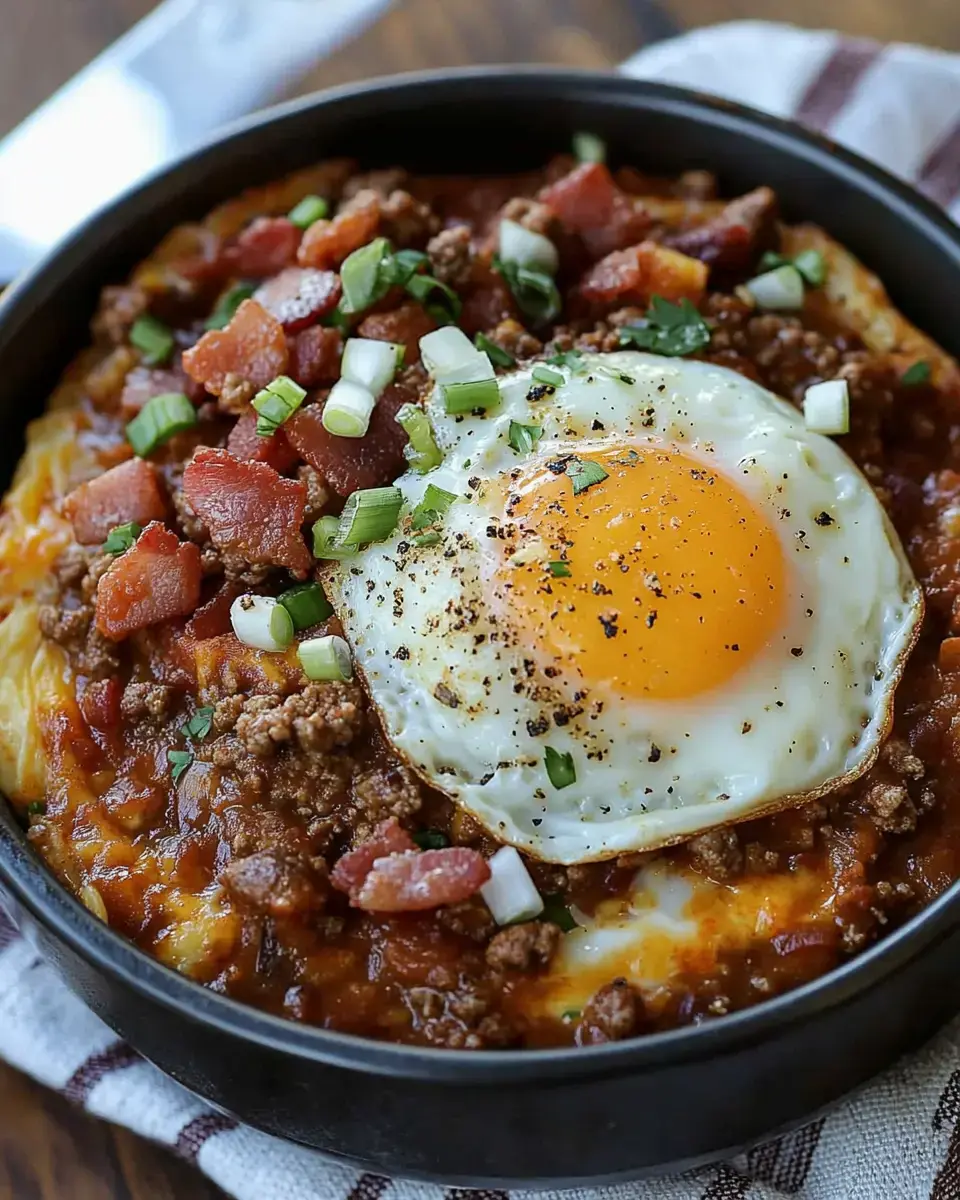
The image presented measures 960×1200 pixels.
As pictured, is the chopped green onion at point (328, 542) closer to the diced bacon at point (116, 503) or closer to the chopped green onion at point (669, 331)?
the diced bacon at point (116, 503)

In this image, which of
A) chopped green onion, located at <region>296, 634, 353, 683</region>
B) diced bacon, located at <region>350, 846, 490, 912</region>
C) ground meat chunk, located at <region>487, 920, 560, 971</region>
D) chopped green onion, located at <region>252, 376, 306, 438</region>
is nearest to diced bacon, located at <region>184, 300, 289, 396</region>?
chopped green onion, located at <region>252, 376, 306, 438</region>

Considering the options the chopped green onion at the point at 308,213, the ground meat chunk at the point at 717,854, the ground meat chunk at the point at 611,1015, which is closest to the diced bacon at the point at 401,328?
the chopped green onion at the point at 308,213

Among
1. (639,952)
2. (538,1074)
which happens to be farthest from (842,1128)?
(538,1074)

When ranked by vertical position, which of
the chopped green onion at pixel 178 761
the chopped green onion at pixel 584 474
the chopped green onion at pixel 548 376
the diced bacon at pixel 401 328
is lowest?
the chopped green onion at pixel 178 761

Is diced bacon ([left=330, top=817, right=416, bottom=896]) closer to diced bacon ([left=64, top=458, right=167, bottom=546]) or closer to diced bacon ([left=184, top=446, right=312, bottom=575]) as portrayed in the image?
diced bacon ([left=184, top=446, right=312, bottom=575])

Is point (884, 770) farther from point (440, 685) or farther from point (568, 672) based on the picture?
point (440, 685)

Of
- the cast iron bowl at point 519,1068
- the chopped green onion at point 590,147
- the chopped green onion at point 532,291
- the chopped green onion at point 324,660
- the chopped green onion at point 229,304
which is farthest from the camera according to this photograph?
the chopped green onion at point 590,147
